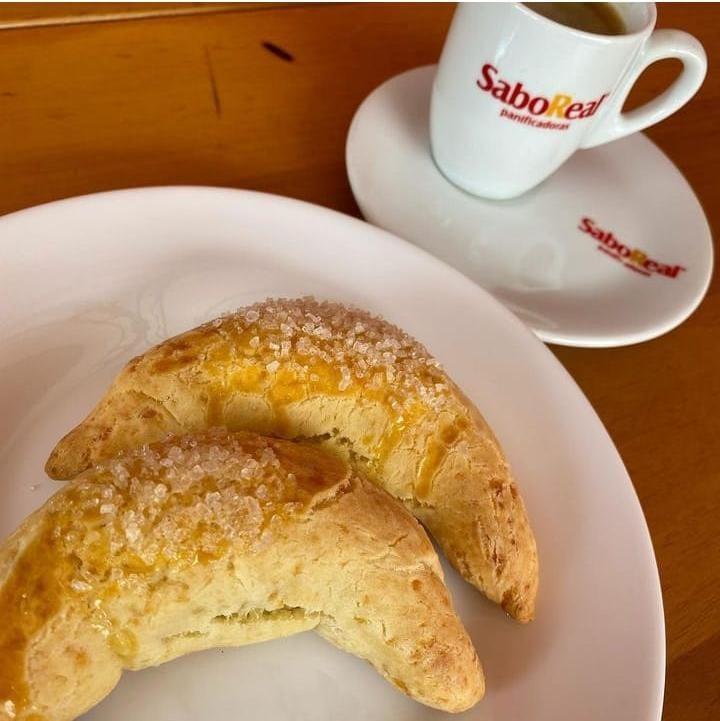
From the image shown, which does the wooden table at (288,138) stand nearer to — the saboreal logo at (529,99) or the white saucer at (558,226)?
the white saucer at (558,226)

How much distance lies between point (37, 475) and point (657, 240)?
0.63m

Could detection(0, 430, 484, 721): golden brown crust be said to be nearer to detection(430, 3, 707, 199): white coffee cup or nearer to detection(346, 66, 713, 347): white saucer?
detection(346, 66, 713, 347): white saucer

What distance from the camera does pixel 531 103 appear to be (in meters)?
0.68

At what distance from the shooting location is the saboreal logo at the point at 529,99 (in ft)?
2.21

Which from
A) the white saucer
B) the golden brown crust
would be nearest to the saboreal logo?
the white saucer

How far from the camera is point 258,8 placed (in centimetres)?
88

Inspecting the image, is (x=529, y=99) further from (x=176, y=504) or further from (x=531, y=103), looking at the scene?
(x=176, y=504)

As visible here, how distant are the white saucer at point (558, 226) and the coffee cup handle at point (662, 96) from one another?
0.09 m

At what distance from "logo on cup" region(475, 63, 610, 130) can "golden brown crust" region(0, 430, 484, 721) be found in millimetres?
400

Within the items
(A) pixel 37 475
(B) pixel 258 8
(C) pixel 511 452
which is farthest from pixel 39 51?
(C) pixel 511 452

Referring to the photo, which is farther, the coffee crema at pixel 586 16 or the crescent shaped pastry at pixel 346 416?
the coffee crema at pixel 586 16

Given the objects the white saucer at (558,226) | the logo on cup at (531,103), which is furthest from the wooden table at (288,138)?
the logo on cup at (531,103)

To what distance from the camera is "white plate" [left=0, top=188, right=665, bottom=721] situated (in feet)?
1.49

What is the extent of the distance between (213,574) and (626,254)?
55cm
